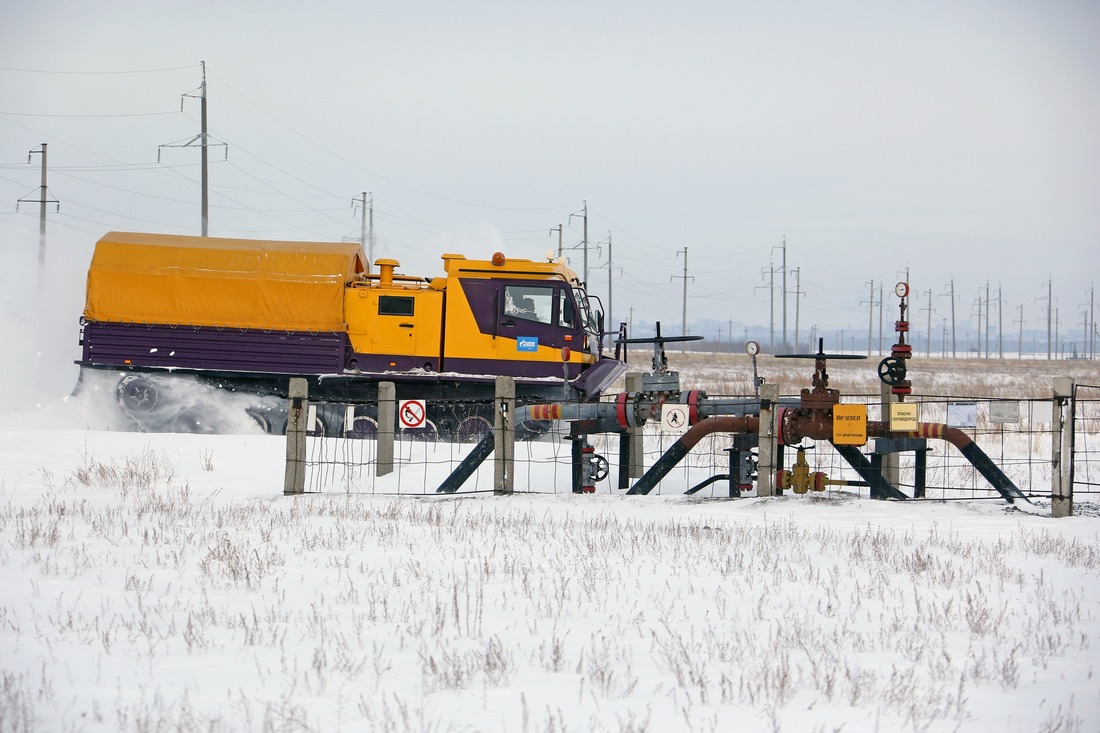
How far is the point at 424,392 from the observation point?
20703 mm

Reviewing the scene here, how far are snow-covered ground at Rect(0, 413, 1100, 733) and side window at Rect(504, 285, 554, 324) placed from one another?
8838 mm

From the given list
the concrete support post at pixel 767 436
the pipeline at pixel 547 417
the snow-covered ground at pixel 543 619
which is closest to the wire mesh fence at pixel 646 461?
the pipeline at pixel 547 417

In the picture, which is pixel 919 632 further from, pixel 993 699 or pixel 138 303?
pixel 138 303

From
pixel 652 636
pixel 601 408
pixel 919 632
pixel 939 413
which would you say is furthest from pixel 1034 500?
pixel 939 413

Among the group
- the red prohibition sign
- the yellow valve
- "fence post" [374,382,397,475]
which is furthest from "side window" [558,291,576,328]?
the yellow valve

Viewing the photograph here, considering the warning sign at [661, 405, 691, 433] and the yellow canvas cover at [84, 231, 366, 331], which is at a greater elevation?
the yellow canvas cover at [84, 231, 366, 331]

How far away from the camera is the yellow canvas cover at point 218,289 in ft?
66.7

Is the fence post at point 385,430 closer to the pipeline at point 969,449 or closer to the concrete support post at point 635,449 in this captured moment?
the concrete support post at point 635,449

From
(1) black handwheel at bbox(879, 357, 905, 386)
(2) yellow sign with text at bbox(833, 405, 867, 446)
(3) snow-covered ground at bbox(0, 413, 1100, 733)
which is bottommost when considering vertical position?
(3) snow-covered ground at bbox(0, 413, 1100, 733)

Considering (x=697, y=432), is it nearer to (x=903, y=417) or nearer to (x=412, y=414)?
(x=903, y=417)

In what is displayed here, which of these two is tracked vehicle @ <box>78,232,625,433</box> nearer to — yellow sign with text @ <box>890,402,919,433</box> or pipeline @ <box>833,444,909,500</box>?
pipeline @ <box>833,444,909,500</box>

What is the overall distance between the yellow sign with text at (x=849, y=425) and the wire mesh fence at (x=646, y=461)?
0.57ft

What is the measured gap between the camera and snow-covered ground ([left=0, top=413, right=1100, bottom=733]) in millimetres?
5125

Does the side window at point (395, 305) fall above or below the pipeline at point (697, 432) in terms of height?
above
